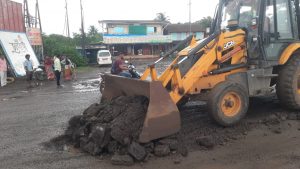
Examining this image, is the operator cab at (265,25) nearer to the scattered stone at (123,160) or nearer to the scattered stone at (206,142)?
the scattered stone at (206,142)

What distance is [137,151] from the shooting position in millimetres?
5754

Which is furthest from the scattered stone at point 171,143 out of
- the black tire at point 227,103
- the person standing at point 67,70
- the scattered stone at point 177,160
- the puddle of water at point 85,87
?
the person standing at point 67,70

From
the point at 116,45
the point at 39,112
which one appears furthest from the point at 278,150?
the point at 116,45

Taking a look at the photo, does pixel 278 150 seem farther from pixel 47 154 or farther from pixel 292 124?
pixel 47 154

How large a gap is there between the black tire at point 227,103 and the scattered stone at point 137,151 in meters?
1.69

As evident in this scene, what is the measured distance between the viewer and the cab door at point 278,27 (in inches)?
308

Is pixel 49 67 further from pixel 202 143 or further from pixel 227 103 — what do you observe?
pixel 202 143

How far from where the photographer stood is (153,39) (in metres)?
55.5

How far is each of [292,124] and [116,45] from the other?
48.2 m

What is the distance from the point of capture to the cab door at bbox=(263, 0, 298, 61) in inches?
308

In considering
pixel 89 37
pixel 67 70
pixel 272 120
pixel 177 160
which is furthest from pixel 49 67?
pixel 89 37

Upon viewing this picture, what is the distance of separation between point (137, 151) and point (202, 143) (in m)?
1.20

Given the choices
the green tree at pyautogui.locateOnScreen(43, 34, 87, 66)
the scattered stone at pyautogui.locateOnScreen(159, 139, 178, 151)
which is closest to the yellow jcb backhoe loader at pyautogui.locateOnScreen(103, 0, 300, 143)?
the scattered stone at pyautogui.locateOnScreen(159, 139, 178, 151)

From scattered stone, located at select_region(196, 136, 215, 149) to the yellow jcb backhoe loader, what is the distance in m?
0.46
